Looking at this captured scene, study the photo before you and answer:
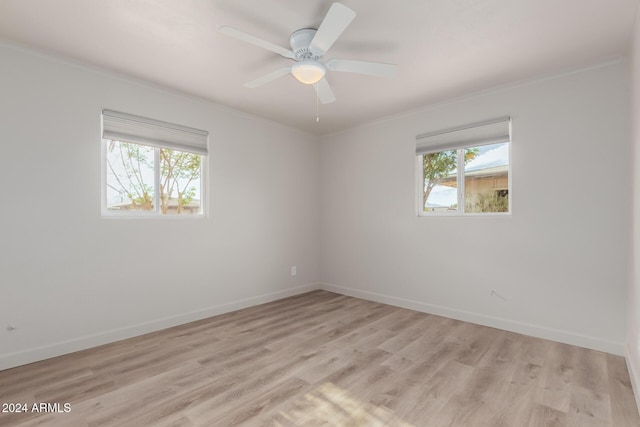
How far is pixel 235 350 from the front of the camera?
106 inches

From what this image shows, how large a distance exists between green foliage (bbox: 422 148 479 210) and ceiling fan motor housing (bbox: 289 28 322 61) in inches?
85.6

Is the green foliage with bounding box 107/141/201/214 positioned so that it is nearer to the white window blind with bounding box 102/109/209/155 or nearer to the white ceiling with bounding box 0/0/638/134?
the white window blind with bounding box 102/109/209/155

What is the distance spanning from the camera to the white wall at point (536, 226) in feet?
8.66

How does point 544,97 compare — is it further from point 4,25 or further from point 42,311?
point 42,311

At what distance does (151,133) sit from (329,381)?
110 inches

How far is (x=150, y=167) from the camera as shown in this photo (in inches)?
129

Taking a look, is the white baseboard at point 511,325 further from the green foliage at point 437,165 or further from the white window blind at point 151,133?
the white window blind at point 151,133

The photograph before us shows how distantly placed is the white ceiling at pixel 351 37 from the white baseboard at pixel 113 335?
7.83 ft

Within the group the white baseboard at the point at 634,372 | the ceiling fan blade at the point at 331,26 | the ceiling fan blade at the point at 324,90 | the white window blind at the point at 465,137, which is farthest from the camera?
the white window blind at the point at 465,137

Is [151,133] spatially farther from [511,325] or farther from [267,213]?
[511,325]

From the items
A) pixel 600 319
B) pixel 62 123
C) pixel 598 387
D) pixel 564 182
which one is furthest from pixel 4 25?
pixel 600 319

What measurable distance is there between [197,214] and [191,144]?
787 millimetres

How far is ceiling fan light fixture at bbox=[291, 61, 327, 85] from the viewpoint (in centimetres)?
220

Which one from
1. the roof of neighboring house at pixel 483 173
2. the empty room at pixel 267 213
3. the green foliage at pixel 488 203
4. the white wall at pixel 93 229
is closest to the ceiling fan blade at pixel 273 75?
the empty room at pixel 267 213
